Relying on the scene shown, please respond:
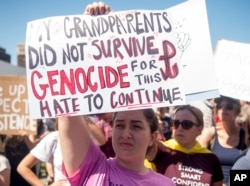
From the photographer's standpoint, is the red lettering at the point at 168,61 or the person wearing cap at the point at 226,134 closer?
the red lettering at the point at 168,61

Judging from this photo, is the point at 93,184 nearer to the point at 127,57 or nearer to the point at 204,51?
the point at 127,57

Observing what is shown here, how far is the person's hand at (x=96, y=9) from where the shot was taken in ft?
5.78

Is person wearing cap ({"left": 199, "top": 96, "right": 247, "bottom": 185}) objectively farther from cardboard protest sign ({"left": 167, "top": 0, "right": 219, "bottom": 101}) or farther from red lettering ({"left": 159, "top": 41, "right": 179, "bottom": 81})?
red lettering ({"left": 159, "top": 41, "right": 179, "bottom": 81})

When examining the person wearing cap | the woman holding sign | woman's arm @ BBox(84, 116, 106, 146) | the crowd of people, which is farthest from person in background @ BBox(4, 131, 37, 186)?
the woman holding sign

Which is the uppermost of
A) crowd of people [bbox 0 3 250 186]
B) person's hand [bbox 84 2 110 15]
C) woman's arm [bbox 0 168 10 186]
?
person's hand [bbox 84 2 110 15]

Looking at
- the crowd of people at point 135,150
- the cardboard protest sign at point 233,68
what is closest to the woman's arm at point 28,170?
the crowd of people at point 135,150

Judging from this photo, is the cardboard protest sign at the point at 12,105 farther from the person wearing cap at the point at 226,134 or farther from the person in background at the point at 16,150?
the person wearing cap at the point at 226,134

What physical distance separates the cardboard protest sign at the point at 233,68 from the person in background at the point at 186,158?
310 millimetres

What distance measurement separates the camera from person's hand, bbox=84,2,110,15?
176 cm

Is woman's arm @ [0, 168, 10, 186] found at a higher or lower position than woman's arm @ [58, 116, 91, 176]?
lower

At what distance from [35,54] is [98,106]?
14.5 inches

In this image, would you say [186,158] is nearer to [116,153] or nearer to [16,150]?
[116,153]

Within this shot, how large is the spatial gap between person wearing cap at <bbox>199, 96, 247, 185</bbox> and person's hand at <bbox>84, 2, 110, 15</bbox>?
78.6 inches

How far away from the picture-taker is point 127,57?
5.75ft
